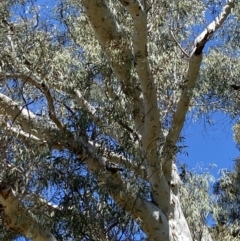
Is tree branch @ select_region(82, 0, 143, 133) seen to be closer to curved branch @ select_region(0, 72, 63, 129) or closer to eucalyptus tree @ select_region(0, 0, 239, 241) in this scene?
eucalyptus tree @ select_region(0, 0, 239, 241)

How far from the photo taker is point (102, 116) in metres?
4.66

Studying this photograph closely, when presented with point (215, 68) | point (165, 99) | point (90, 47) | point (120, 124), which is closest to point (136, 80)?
point (120, 124)

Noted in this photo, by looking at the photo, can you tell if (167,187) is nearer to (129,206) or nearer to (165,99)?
(129,206)

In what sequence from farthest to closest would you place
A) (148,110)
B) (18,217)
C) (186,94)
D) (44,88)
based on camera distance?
(186,94) < (148,110) < (44,88) < (18,217)

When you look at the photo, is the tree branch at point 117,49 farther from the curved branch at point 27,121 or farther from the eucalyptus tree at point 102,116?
the curved branch at point 27,121

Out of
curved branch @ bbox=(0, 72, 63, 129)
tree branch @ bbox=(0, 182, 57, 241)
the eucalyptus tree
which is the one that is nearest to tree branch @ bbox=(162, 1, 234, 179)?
the eucalyptus tree

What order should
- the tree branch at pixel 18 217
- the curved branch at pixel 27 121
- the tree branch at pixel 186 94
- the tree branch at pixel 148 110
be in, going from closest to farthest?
the tree branch at pixel 18 217, the tree branch at pixel 148 110, the curved branch at pixel 27 121, the tree branch at pixel 186 94

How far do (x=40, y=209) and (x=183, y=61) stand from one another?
2.72 m

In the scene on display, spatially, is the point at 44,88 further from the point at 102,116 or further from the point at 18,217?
the point at 18,217

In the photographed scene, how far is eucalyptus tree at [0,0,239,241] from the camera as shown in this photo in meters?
3.76

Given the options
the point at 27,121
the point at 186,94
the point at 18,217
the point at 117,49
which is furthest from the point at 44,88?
the point at 18,217

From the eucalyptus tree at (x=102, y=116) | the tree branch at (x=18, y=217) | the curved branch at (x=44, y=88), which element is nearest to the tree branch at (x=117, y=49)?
the eucalyptus tree at (x=102, y=116)

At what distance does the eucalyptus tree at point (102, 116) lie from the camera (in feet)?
12.3

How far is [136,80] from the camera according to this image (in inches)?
188
